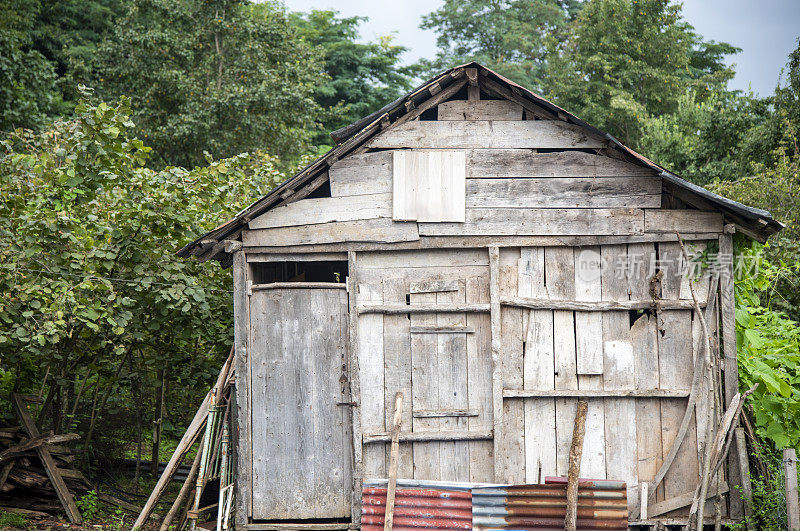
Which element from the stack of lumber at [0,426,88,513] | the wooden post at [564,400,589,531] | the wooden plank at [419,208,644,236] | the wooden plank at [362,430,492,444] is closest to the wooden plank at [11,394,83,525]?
the stack of lumber at [0,426,88,513]

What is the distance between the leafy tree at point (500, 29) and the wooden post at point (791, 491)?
25472 mm

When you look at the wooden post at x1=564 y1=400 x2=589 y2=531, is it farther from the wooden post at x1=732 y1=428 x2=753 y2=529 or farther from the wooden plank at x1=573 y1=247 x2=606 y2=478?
the wooden post at x1=732 y1=428 x2=753 y2=529

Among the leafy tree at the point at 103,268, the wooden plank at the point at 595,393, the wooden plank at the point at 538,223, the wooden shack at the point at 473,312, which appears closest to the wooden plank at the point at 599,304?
the wooden shack at the point at 473,312

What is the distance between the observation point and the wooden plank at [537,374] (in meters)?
6.73

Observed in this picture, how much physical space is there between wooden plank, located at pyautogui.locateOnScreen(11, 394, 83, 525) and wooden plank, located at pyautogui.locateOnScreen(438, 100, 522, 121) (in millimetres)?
6478

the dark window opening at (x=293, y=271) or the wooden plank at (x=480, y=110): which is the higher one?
the wooden plank at (x=480, y=110)

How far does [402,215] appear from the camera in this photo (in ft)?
22.4

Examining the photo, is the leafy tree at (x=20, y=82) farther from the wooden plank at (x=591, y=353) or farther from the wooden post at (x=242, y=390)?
the wooden plank at (x=591, y=353)

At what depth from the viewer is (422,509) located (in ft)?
21.3

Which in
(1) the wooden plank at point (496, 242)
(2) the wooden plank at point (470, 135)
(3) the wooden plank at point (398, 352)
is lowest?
(3) the wooden plank at point (398, 352)

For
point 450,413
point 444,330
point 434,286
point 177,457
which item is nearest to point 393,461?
point 450,413

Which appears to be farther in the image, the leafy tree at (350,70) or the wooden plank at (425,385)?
the leafy tree at (350,70)

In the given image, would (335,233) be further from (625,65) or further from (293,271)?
(625,65)

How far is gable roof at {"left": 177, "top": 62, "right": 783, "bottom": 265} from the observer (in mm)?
6578
